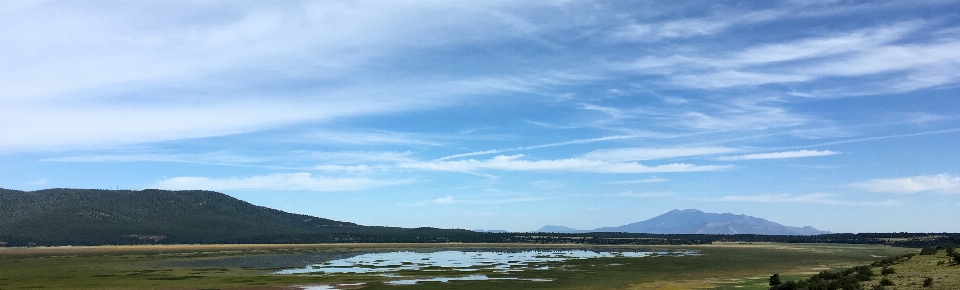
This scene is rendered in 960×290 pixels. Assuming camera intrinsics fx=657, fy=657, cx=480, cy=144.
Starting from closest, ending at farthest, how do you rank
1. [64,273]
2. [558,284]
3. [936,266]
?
1. [936,266]
2. [558,284]
3. [64,273]

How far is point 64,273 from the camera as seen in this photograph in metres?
71.1

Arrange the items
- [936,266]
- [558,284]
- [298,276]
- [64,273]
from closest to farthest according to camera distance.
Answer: [936,266] < [558,284] < [298,276] < [64,273]

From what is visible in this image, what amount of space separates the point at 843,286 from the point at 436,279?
36127 mm

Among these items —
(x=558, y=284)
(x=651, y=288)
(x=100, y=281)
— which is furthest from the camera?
(x=100, y=281)

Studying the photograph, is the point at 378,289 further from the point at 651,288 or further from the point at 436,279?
the point at 651,288

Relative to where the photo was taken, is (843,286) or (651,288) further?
(651,288)

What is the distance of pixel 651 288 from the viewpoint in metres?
51.0

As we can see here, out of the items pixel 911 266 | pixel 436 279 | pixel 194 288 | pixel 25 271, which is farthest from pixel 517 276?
pixel 25 271

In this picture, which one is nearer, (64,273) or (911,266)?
(911,266)

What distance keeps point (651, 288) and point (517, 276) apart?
16.5 m

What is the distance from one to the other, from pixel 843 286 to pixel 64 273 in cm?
7412

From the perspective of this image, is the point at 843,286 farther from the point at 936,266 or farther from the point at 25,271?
the point at 25,271

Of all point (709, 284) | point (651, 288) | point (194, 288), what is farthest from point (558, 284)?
point (194, 288)

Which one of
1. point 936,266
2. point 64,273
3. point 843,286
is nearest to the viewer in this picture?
point 843,286
